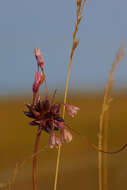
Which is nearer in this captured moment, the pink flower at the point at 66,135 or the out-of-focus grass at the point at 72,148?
the pink flower at the point at 66,135

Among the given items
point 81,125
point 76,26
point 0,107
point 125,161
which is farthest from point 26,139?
point 76,26

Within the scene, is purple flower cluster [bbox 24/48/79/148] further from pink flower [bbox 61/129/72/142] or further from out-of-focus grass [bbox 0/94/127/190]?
out-of-focus grass [bbox 0/94/127/190]

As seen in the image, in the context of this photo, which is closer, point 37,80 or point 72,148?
point 37,80

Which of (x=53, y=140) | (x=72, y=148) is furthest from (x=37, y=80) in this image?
(x=72, y=148)

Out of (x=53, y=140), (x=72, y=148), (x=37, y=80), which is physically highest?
(x=37, y=80)

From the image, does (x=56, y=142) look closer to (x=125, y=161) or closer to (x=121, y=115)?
(x=125, y=161)

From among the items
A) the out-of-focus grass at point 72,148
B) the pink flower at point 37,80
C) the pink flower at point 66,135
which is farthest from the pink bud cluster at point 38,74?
the out-of-focus grass at point 72,148

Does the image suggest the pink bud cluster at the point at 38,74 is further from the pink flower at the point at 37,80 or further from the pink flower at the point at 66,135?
the pink flower at the point at 66,135

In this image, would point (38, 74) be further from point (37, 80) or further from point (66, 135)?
point (66, 135)
